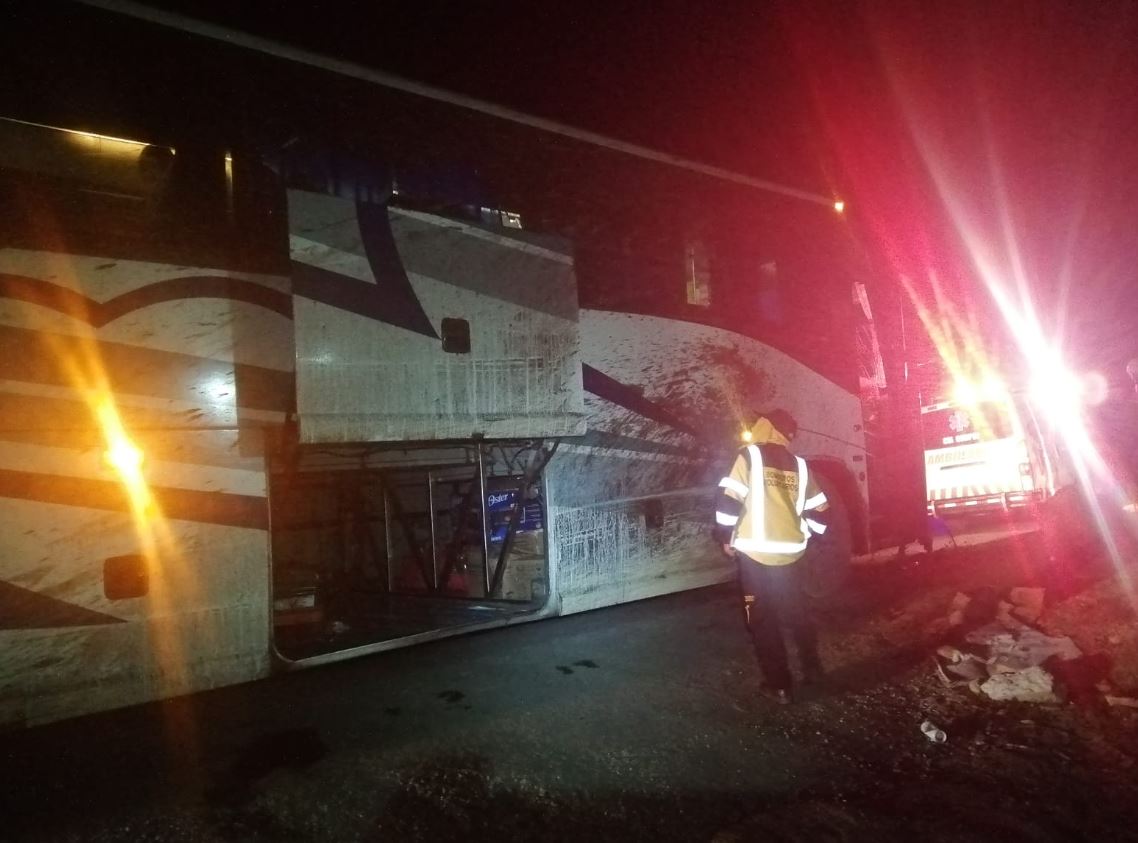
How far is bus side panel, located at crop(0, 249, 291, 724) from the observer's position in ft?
10.7

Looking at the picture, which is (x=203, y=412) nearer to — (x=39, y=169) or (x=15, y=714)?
(x=39, y=169)

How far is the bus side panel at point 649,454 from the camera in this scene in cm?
502

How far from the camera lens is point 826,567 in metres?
6.05

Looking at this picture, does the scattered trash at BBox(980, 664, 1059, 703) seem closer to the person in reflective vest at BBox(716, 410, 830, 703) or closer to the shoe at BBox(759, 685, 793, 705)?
the person in reflective vest at BBox(716, 410, 830, 703)

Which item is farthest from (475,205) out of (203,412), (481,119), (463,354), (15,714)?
(15,714)

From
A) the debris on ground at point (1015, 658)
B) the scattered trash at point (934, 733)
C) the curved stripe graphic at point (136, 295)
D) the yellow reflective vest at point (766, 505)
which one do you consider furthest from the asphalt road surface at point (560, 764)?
the curved stripe graphic at point (136, 295)

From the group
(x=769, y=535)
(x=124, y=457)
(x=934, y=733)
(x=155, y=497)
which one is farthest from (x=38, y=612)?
(x=934, y=733)

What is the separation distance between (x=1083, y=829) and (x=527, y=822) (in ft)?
7.02

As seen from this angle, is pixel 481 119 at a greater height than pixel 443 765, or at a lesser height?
greater

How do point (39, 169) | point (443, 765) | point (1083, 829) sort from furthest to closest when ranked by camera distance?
point (39, 169) < point (443, 765) < point (1083, 829)

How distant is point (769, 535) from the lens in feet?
12.5

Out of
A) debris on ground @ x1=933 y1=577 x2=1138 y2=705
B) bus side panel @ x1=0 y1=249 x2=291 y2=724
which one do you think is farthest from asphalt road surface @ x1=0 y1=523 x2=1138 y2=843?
bus side panel @ x1=0 y1=249 x2=291 y2=724

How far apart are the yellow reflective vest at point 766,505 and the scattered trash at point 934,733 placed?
3.35 feet

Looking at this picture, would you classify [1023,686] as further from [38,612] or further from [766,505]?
[38,612]
